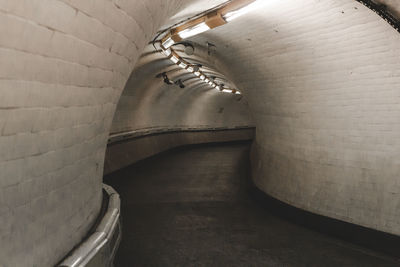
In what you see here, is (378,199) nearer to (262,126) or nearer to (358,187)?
(358,187)

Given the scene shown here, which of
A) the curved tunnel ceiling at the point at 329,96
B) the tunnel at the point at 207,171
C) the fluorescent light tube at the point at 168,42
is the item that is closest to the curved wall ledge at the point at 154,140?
the tunnel at the point at 207,171

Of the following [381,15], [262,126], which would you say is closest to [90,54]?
A: [381,15]

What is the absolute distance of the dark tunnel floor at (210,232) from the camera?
5523 mm

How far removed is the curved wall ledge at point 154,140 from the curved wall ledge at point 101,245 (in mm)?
7751

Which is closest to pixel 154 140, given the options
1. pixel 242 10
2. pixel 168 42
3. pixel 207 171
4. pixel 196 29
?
pixel 207 171

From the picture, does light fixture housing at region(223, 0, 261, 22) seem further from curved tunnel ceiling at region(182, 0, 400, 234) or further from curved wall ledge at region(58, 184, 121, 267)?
curved wall ledge at region(58, 184, 121, 267)

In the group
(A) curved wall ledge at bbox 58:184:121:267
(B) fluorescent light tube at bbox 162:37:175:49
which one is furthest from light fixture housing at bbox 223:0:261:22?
(A) curved wall ledge at bbox 58:184:121:267

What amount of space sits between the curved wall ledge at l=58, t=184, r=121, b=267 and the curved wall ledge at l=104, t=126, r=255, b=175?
25.4ft

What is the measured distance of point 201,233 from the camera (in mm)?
6613

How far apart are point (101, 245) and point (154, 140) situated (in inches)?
545

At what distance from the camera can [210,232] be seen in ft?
21.9

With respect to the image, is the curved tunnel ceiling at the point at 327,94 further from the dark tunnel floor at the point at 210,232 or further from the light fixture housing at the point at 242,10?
the dark tunnel floor at the point at 210,232

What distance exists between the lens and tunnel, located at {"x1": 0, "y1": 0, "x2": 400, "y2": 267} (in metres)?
2.14

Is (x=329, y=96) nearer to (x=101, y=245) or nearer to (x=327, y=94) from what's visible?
(x=327, y=94)
